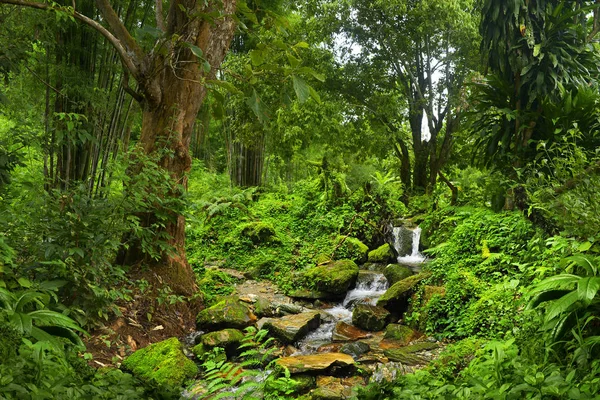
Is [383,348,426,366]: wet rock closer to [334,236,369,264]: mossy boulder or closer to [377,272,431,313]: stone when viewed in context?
[377,272,431,313]: stone

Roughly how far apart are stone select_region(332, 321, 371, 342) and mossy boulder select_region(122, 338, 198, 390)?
192cm

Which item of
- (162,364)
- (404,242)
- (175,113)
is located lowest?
(162,364)

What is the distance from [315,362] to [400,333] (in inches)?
53.1

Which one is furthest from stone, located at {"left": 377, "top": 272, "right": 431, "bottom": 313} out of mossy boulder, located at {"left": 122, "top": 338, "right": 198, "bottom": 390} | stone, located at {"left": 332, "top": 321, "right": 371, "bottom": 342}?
mossy boulder, located at {"left": 122, "top": 338, "right": 198, "bottom": 390}

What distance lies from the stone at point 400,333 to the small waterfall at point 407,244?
3.50m

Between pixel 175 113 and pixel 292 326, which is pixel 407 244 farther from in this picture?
pixel 175 113

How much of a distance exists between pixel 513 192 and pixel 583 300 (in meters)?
3.80

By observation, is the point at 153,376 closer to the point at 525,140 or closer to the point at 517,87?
the point at 525,140

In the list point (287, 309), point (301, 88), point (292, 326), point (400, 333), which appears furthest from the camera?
point (287, 309)

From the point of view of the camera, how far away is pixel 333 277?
270 inches

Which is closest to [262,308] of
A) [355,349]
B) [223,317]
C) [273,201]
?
[223,317]

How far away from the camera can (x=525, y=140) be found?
623 cm

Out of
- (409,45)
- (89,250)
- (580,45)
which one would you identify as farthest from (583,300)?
(409,45)

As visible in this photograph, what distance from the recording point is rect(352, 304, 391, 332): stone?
557 centimetres
